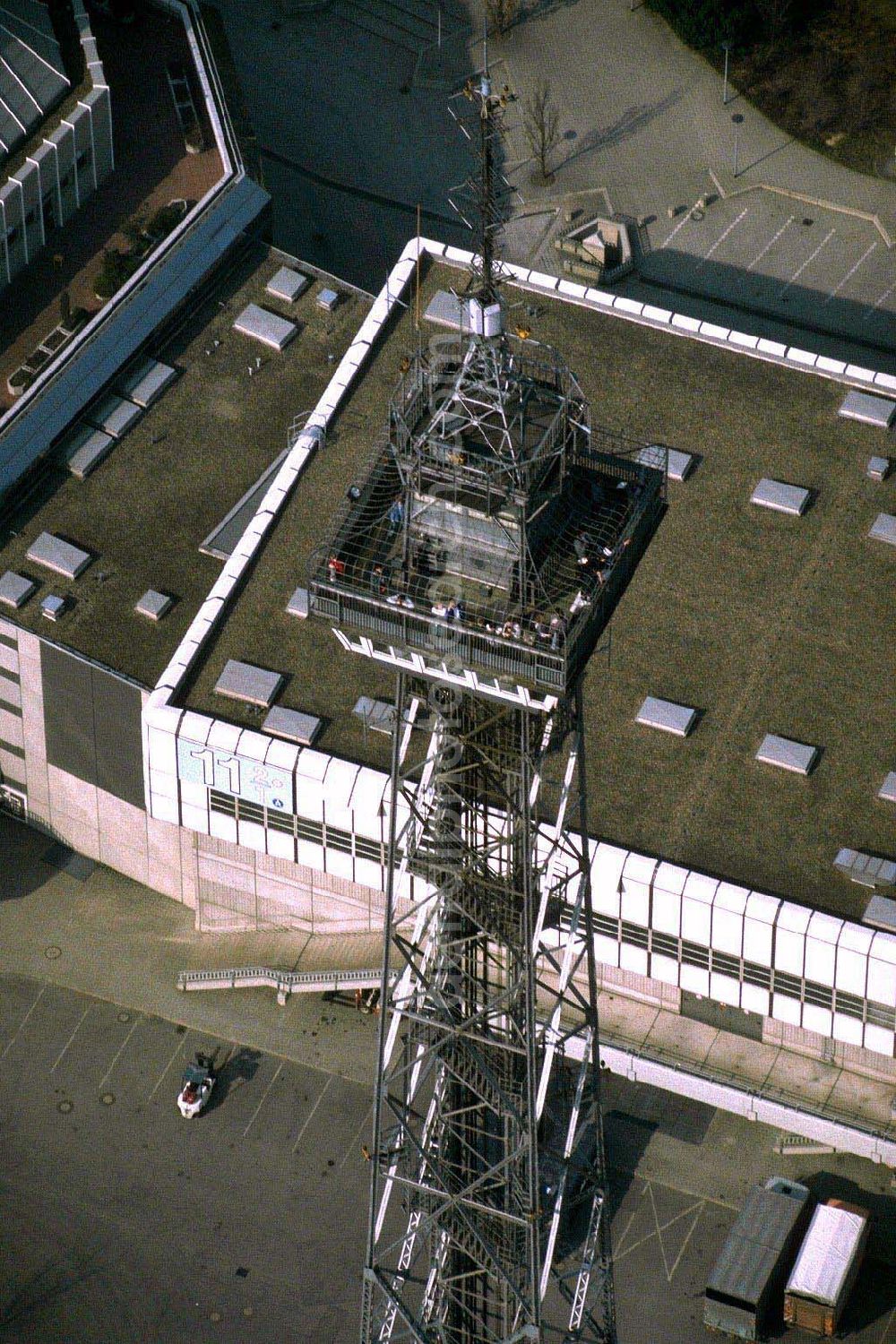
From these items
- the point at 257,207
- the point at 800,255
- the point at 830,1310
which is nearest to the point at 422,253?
the point at 257,207

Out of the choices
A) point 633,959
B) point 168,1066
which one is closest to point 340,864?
point 633,959

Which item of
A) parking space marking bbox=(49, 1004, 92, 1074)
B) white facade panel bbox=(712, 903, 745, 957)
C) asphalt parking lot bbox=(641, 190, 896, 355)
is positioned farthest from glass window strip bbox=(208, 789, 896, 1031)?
asphalt parking lot bbox=(641, 190, 896, 355)

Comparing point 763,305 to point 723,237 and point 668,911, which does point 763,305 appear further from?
point 668,911

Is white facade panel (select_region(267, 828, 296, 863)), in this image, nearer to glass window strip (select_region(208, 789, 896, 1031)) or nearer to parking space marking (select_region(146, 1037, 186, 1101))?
glass window strip (select_region(208, 789, 896, 1031))

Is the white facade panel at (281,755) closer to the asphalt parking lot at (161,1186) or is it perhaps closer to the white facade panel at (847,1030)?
the asphalt parking lot at (161,1186)

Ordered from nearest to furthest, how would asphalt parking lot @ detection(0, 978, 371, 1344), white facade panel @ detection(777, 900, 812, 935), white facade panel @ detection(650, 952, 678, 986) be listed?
white facade panel @ detection(777, 900, 812, 935) < white facade panel @ detection(650, 952, 678, 986) < asphalt parking lot @ detection(0, 978, 371, 1344)

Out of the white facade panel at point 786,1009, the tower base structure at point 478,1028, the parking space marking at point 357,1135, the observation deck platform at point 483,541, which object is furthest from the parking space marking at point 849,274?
the observation deck platform at point 483,541
